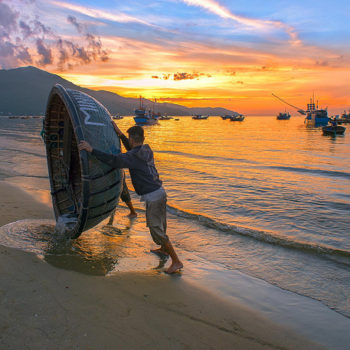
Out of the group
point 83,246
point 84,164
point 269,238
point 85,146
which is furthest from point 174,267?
point 269,238

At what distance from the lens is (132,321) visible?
10.1 ft

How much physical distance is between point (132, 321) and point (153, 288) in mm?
789

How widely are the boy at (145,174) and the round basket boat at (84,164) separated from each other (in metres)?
0.34

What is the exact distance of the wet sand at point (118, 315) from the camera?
2771mm

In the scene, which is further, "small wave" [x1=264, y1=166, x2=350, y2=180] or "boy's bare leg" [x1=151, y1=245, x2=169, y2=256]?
"small wave" [x1=264, y1=166, x2=350, y2=180]

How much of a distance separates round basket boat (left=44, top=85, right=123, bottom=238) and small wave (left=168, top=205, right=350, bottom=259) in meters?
2.82

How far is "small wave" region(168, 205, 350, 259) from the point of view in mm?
5699

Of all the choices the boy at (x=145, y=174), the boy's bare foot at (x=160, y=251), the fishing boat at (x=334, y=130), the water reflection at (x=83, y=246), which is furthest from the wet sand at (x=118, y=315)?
the fishing boat at (x=334, y=130)

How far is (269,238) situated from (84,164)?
412 centimetres

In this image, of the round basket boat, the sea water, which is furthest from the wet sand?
the round basket boat

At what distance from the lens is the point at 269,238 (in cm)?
620

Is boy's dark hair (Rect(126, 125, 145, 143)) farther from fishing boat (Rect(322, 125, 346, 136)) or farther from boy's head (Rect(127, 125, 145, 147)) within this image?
fishing boat (Rect(322, 125, 346, 136))

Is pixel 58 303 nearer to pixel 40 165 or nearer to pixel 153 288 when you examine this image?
pixel 153 288

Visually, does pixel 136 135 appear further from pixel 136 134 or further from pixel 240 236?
pixel 240 236
